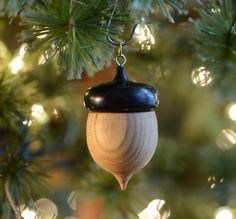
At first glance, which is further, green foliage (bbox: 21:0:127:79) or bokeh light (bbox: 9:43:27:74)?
bokeh light (bbox: 9:43:27:74)

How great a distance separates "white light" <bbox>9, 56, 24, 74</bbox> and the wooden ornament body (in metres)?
0.17

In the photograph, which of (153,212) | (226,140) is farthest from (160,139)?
(153,212)

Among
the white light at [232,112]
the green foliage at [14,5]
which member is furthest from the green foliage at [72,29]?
the white light at [232,112]

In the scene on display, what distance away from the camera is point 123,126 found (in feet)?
1.04

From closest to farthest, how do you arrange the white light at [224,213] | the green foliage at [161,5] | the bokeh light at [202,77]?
the green foliage at [161,5]
the bokeh light at [202,77]
the white light at [224,213]

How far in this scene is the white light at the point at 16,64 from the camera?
46 centimetres

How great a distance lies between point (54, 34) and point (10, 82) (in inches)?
5.3

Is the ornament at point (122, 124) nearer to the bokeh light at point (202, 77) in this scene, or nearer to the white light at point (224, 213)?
the bokeh light at point (202, 77)

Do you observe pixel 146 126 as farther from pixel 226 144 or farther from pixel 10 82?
pixel 226 144

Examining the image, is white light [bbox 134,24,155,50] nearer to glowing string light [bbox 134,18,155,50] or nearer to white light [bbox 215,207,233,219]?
glowing string light [bbox 134,18,155,50]

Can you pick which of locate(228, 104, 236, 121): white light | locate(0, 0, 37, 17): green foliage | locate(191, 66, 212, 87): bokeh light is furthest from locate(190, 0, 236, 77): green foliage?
locate(228, 104, 236, 121): white light

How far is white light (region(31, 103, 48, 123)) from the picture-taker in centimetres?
49

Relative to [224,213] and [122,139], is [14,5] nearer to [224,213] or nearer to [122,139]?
[122,139]

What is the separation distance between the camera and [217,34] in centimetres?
38
